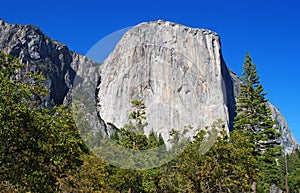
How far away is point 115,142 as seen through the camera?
309 inches

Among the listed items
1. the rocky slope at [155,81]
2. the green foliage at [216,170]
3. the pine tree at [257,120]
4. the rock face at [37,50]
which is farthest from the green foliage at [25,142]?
the rock face at [37,50]

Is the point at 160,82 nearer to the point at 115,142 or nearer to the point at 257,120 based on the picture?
the point at 115,142

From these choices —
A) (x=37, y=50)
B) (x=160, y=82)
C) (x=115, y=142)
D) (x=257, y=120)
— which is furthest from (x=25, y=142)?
(x=37, y=50)

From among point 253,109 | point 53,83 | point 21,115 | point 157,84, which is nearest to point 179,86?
point 157,84

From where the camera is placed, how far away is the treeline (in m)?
8.12

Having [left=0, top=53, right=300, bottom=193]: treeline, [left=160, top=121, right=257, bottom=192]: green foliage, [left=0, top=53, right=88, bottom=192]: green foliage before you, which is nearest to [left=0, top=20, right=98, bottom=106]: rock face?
[left=0, top=53, right=300, bottom=193]: treeline

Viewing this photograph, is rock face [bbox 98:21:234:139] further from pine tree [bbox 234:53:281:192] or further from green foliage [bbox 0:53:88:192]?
pine tree [bbox 234:53:281:192]

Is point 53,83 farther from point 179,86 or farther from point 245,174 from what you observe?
point 179,86

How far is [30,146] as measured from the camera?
8.44m

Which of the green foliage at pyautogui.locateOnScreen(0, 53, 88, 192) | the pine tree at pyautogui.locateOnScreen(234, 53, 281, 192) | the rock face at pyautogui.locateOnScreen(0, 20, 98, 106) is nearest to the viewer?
the green foliage at pyautogui.locateOnScreen(0, 53, 88, 192)

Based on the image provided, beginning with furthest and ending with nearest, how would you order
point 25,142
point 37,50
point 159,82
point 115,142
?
1. point 37,50
2. point 159,82
3. point 25,142
4. point 115,142

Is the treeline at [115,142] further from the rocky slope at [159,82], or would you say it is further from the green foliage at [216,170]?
the rocky slope at [159,82]

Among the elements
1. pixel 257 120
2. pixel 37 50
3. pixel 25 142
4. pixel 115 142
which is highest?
pixel 37 50

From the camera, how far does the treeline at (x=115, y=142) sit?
812 cm
